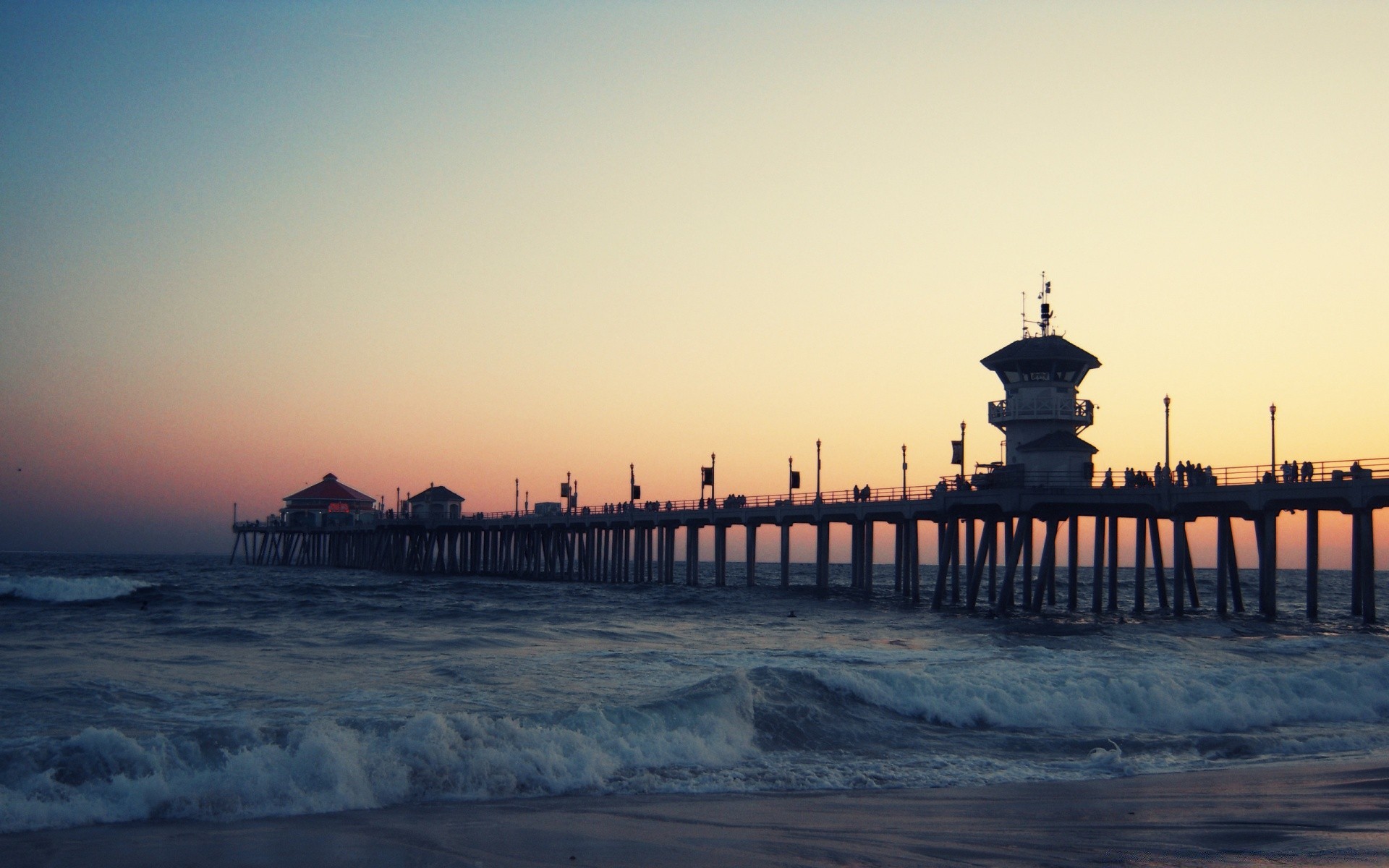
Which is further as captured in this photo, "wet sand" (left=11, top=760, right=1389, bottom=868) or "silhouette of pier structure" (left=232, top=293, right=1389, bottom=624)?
"silhouette of pier structure" (left=232, top=293, right=1389, bottom=624)

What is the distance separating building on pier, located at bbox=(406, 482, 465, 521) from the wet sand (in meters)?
74.7

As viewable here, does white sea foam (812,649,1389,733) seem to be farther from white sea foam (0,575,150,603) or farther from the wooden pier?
white sea foam (0,575,150,603)

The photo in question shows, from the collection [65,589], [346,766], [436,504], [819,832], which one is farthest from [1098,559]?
[436,504]

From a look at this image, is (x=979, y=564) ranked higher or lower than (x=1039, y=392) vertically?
lower

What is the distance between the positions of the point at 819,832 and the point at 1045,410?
1349 inches

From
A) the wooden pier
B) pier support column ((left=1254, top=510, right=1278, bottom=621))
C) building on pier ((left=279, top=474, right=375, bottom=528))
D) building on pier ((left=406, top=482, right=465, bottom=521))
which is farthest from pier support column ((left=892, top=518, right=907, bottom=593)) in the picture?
building on pier ((left=279, top=474, right=375, bottom=528))

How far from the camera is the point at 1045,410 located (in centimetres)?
4128

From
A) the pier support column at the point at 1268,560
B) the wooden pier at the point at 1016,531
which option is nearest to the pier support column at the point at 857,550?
the wooden pier at the point at 1016,531

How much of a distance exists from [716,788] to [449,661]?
9590mm

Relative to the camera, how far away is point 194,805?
1055 centimetres

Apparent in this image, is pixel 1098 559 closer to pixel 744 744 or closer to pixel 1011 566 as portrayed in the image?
pixel 1011 566

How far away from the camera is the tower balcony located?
41.3 m

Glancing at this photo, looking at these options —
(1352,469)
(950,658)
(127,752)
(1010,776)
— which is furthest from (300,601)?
(1352,469)

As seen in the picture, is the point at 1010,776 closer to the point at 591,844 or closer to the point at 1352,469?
the point at 591,844
